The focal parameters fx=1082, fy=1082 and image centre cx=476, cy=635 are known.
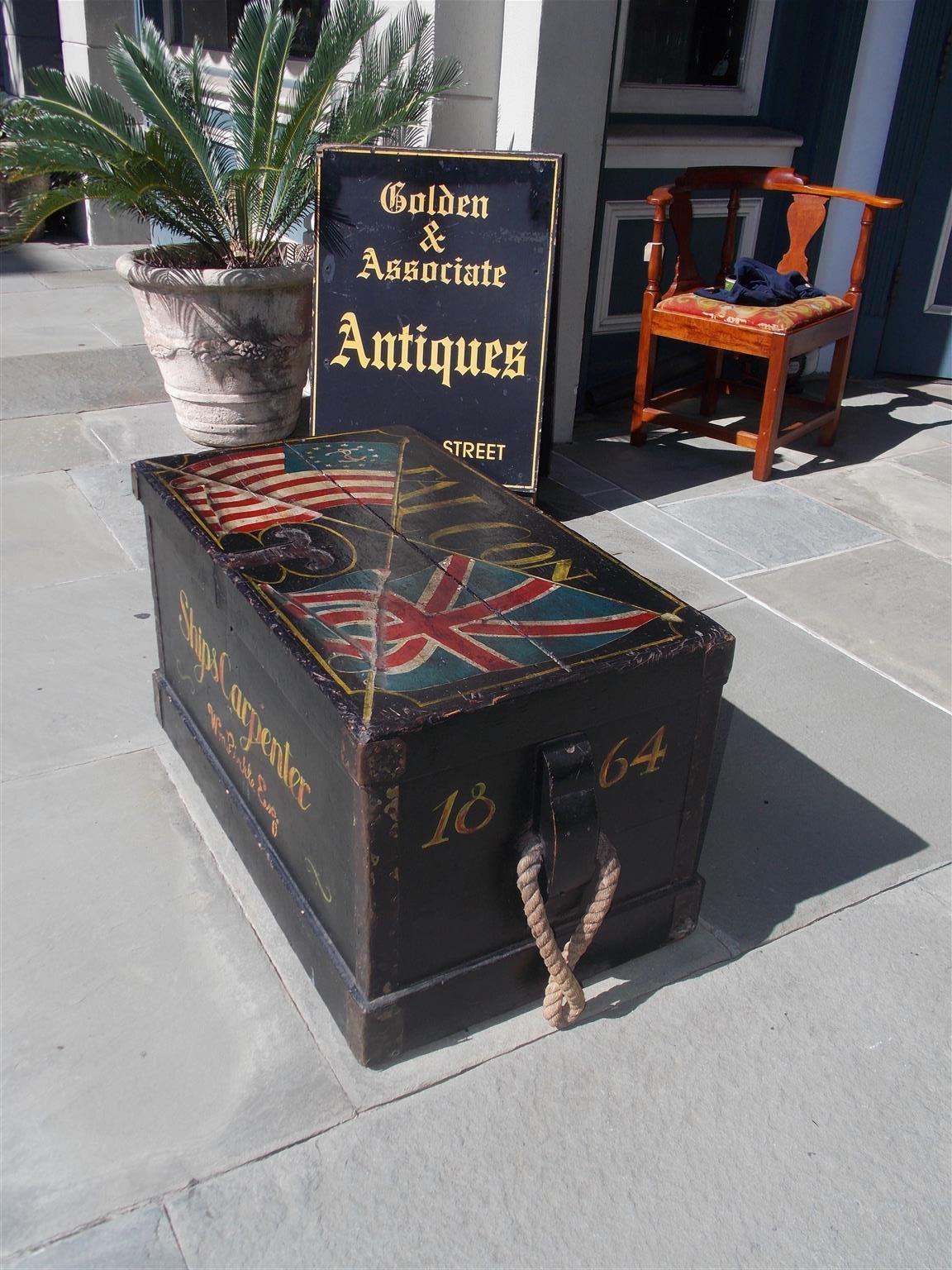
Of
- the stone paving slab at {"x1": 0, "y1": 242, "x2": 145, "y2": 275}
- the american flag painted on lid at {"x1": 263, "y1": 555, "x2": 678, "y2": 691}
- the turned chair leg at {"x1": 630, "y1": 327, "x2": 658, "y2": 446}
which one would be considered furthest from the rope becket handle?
the stone paving slab at {"x1": 0, "y1": 242, "x2": 145, "y2": 275}

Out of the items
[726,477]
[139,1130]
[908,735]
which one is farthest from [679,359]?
[139,1130]

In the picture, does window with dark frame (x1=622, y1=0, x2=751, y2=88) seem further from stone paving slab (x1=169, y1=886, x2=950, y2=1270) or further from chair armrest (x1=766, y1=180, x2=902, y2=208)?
stone paving slab (x1=169, y1=886, x2=950, y2=1270)

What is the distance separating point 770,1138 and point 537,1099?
0.40m

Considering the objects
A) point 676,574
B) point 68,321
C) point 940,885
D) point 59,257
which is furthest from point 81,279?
point 940,885

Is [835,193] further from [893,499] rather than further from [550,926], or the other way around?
[550,926]

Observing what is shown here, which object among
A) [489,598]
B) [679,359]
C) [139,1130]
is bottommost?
[139,1130]

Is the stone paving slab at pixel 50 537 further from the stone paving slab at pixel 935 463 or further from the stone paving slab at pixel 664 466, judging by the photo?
the stone paving slab at pixel 935 463

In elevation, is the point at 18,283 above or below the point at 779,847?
above

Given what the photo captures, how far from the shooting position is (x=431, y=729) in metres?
1.67

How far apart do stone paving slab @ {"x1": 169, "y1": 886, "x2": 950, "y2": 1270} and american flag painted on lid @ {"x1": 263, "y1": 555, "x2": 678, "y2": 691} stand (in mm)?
741

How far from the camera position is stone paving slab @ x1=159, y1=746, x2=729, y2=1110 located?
6.26 feet

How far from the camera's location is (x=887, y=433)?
17.4 feet

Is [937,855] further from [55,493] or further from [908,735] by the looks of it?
[55,493]

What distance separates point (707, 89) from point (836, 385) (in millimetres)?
1621
